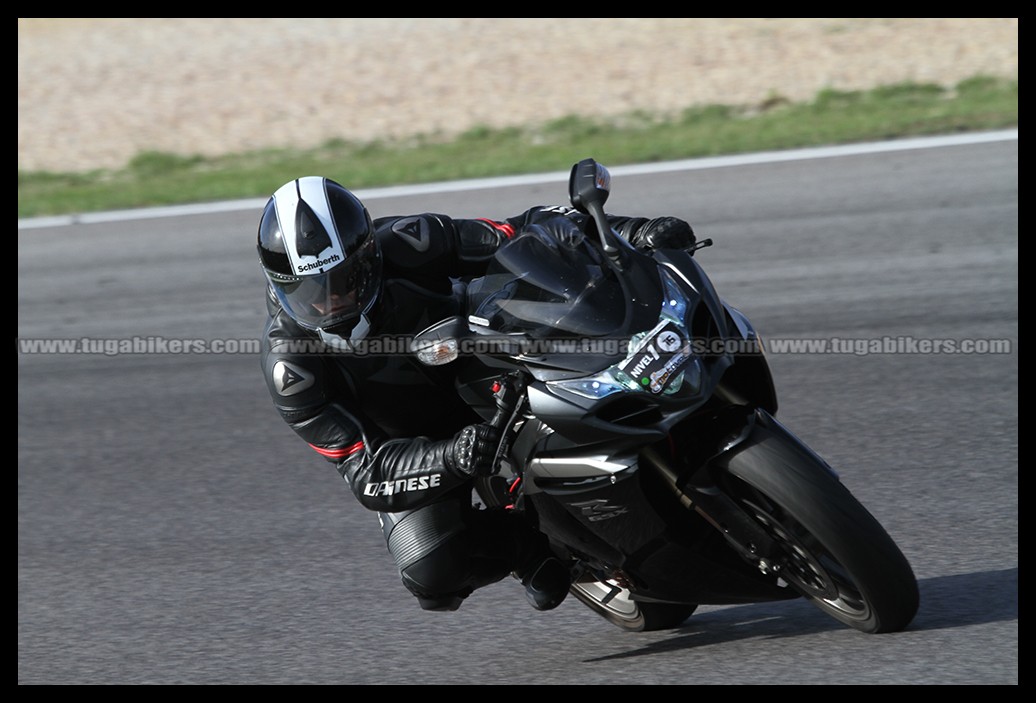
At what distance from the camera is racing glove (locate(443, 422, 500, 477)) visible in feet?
11.2

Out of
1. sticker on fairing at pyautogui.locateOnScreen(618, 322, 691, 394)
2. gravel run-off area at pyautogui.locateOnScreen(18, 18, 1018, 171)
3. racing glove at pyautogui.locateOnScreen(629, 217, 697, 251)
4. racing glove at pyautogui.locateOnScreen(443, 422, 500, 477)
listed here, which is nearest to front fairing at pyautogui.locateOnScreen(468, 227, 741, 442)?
sticker on fairing at pyautogui.locateOnScreen(618, 322, 691, 394)

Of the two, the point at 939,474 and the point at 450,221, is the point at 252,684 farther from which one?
the point at 939,474

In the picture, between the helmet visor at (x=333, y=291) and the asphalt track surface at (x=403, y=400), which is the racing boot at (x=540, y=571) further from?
the helmet visor at (x=333, y=291)

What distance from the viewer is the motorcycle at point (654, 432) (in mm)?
3301

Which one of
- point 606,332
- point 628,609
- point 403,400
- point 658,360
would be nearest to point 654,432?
point 658,360

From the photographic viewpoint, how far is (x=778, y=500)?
130 inches

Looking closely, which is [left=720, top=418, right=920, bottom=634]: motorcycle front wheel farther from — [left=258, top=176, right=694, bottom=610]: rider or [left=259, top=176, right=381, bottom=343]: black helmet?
[left=259, top=176, right=381, bottom=343]: black helmet

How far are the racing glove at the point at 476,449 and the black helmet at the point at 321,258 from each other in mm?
545

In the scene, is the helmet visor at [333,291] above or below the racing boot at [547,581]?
above

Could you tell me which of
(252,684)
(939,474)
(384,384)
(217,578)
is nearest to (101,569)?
(217,578)

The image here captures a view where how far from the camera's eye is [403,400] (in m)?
4.07

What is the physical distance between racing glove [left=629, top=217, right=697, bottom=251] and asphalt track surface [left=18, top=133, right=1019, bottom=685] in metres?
1.24
